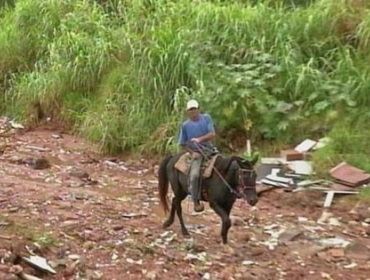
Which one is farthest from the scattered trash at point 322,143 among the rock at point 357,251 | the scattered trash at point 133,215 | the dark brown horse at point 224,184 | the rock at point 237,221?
the dark brown horse at point 224,184

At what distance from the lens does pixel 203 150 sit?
22.6 feet

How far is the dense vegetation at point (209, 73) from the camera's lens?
9938 millimetres

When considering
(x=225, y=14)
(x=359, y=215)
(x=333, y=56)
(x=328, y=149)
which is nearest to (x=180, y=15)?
(x=225, y=14)

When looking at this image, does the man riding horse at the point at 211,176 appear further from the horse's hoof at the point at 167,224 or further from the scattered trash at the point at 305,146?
the scattered trash at the point at 305,146


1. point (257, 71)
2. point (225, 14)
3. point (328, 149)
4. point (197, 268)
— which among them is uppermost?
point (225, 14)

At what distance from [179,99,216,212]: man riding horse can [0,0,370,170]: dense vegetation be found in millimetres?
2489

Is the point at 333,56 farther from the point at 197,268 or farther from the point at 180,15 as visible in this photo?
the point at 197,268

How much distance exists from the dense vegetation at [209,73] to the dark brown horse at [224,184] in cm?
249

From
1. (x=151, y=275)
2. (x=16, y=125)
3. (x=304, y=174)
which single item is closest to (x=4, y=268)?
(x=151, y=275)

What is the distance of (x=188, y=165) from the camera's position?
6.88 meters

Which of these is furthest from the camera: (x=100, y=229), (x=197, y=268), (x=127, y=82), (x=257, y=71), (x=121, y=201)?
(x=127, y=82)

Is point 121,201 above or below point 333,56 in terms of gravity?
below

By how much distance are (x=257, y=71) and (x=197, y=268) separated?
444cm

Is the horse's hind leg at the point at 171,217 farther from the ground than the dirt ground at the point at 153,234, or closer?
farther from the ground
